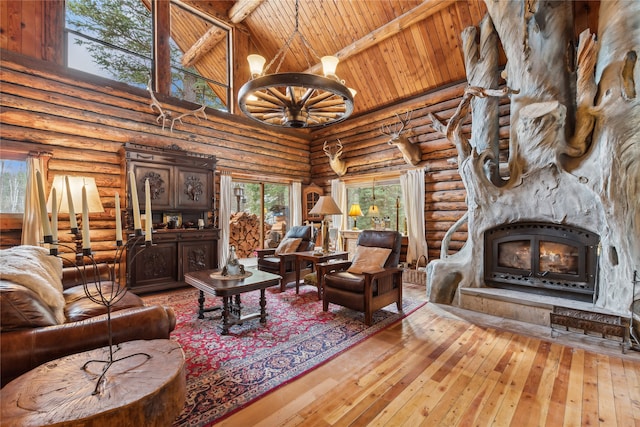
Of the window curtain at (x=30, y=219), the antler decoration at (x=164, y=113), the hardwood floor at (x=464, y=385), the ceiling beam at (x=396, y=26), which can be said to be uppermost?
the ceiling beam at (x=396, y=26)

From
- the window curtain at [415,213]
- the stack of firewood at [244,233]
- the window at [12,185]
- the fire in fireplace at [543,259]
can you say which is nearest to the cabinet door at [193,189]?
the stack of firewood at [244,233]

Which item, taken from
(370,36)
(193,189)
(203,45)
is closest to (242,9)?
(203,45)

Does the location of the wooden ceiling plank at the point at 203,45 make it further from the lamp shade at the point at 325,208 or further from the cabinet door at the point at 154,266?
the lamp shade at the point at 325,208

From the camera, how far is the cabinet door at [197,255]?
4.93 m

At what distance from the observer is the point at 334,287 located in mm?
3545

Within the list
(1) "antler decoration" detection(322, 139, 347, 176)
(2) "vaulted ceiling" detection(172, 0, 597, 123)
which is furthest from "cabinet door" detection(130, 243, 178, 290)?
(1) "antler decoration" detection(322, 139, 347, 176)

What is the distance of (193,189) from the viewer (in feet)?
17.3

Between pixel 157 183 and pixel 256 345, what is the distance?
11.5 ft

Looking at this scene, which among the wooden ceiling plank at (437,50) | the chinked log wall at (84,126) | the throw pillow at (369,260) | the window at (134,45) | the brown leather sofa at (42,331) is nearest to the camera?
the brown leather sofa at (42,331)

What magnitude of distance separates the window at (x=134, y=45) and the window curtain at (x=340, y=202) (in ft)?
10.8

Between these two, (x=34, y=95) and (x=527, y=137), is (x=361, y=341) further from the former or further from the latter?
(x=34, y=95)

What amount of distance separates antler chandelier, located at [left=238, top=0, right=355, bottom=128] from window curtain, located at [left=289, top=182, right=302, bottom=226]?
14.6ft

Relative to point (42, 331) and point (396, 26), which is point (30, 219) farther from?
point (396, 26)

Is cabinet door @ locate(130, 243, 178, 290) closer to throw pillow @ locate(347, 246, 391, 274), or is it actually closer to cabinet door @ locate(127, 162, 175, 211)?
cabinet door @ locate(127, 162, 175, 211)
